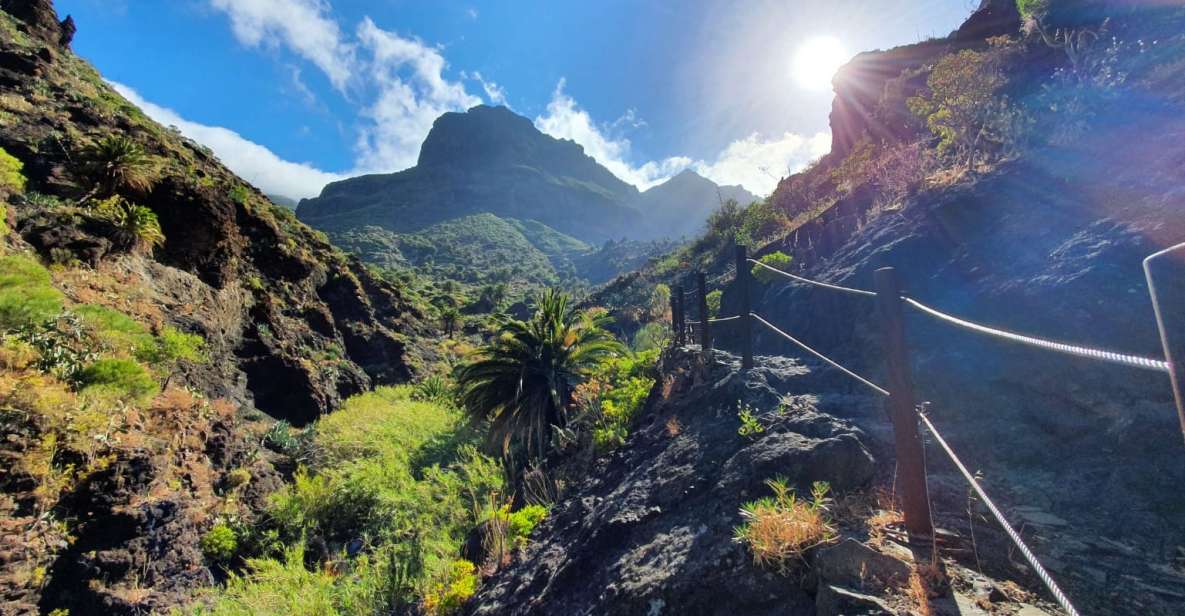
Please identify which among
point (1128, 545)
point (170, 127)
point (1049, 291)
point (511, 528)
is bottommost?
point (511, 528)

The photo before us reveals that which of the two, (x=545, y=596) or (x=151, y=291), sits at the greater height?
(x=151, y=291)

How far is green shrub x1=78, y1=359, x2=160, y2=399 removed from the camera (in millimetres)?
8188

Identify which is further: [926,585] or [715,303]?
[715,303]

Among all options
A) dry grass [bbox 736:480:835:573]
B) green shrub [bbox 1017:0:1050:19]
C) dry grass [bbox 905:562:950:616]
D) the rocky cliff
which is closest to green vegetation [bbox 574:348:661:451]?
the rocky cliff

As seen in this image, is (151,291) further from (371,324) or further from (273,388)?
(371,324)

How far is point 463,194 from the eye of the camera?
152375 millimetres

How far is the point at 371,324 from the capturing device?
1033 inches

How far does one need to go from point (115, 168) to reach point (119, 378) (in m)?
7.37

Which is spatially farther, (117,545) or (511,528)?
(117,545)

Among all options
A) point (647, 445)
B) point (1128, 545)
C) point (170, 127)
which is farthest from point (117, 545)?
point (170, 127)

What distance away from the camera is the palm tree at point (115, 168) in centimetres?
1202

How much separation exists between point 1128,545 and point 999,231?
4.08 meters

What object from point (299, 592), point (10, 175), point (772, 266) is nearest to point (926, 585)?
point (299, 592)

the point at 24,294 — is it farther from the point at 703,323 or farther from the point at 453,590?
the point at 703,323
